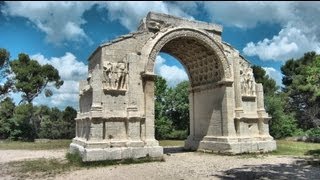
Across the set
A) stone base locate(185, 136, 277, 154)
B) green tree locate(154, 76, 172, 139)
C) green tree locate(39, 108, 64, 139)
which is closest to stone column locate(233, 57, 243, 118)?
stone base locate(185, 136, 277, 154)

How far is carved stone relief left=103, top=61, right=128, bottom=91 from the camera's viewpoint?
→ 45.3 feet

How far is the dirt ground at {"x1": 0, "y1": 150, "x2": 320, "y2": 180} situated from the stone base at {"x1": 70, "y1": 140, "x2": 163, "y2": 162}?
2.14 feet

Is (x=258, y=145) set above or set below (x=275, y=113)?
below

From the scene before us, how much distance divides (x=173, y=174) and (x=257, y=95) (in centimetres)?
854

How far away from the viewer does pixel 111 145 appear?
43.3 feet

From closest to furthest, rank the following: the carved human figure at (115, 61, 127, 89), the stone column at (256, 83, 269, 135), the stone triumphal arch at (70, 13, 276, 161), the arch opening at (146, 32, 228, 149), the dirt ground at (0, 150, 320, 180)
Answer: the dirt ground at (0, 150, 320, 180)
the stone triumphal arch at (70, 13, 276, 161)
the carved human figure at (115, 61, 127, 89)
the arch opening at (146, 32, 228, 149)
the stone column at (256, 83, 269, 135)

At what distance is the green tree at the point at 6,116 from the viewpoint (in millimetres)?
29203

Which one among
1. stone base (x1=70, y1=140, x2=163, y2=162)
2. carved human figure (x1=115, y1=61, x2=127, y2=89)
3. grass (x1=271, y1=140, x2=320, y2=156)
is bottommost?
grass (x1=271, y1=140, x2=320, y2=156)

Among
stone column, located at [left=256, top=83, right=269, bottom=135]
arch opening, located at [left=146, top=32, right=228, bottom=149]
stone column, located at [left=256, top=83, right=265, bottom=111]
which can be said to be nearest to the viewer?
arch opening, located at [left=146, top=32, right=228, bottom=149]

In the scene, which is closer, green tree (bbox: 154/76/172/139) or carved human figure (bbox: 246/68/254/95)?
carved human figure (bbox: 246/68/254/95)

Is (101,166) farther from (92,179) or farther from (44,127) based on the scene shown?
(44,127)

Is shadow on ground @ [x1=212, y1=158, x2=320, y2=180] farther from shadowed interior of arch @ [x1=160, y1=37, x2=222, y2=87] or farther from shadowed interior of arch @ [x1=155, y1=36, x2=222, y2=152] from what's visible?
Result: shadowed interior of arch @ [x1=160, y1=37, x2=222, y2=87]

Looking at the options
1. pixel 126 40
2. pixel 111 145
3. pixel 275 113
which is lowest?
pixel 111 145

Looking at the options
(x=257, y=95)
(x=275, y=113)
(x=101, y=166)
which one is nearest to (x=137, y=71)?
(x=101, y=166)
